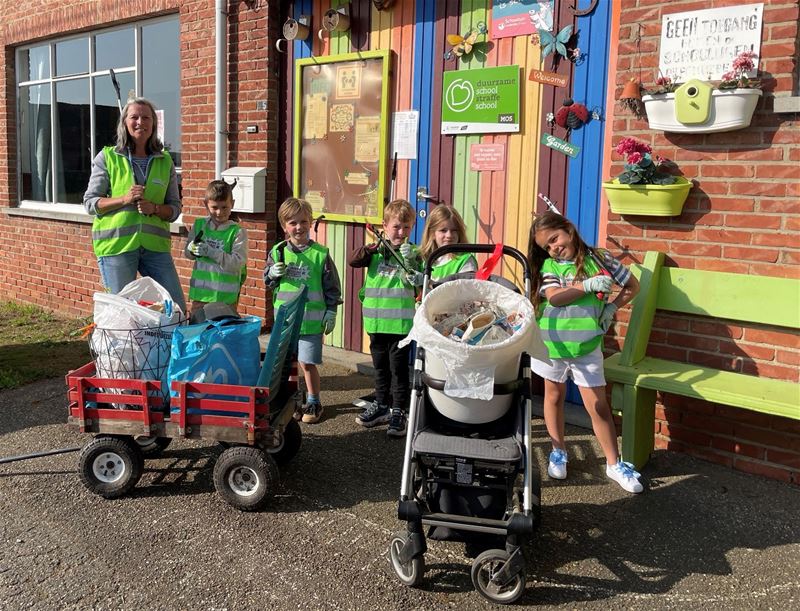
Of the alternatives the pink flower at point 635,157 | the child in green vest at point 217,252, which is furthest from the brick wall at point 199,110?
the pink flower at point 635,157

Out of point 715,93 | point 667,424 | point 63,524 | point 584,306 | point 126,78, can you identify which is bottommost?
point 63,524

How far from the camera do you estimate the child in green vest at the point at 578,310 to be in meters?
3.72

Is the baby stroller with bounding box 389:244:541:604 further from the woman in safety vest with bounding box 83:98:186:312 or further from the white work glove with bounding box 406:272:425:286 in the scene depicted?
the woman in safety vest with bounding box 83:98:186:312

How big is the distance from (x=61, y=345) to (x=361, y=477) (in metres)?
4.34

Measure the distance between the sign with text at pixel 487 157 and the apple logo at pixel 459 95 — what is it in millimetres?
305

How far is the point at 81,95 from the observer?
332 inches

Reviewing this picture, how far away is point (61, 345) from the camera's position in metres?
6.96

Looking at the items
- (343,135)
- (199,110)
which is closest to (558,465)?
(343,135)

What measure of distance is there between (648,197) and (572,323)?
0.92 meters

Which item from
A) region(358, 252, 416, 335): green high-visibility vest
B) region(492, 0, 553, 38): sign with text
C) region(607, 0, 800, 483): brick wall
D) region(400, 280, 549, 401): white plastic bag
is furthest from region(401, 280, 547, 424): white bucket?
region(492, 0, 553, 38): sign with text

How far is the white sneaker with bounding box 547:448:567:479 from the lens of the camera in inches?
152

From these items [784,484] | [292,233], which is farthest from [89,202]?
[784,484]

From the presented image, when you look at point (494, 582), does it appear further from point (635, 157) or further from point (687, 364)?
point (635, 157)

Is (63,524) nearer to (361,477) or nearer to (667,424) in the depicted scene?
(361,477)
